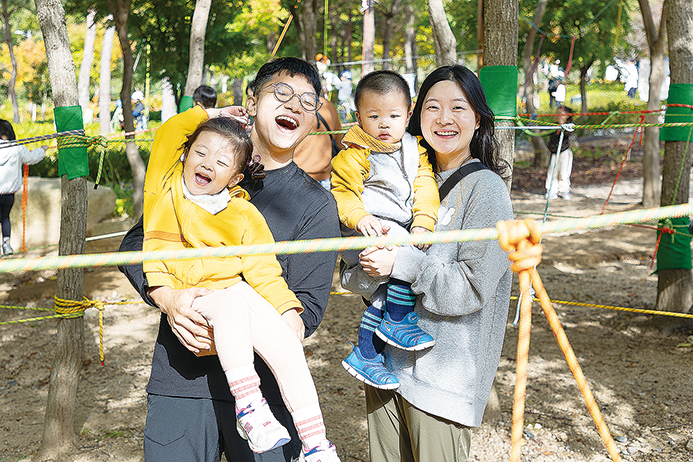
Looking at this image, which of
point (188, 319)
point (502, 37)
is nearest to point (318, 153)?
point (502, 37)

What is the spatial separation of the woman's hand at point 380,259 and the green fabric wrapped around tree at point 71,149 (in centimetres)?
203

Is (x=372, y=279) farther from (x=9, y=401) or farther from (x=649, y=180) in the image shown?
(x=649, y=180)

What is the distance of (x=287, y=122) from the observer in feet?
5.39

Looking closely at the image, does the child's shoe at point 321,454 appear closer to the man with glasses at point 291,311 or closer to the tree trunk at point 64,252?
the man with glasses at point 291,311

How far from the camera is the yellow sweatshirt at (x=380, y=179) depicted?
180 cm

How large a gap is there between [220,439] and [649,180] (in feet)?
28.4

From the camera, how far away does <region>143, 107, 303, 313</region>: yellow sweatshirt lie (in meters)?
1.55

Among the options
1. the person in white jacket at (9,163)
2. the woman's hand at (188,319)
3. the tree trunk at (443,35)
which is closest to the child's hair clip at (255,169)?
the woman's hand at (188,319)

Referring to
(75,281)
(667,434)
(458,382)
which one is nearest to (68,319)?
(75,281)

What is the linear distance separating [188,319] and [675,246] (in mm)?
4188

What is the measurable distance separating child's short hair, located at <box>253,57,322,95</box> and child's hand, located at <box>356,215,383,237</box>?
0.40 m

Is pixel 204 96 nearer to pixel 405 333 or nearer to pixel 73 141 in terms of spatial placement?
pixel 73 141

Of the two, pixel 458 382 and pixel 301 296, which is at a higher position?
pixel 301 296

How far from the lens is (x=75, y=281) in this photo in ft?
10.5
